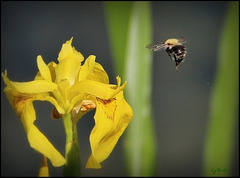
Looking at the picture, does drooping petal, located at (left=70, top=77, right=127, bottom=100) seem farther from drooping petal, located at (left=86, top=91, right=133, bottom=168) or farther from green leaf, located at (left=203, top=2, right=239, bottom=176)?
green leaf, located at (left=203, top=2, right=239, bottom=176)

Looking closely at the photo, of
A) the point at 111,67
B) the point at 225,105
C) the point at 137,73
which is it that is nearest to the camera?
the point at 137,73

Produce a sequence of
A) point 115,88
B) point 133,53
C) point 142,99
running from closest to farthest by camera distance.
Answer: point 115,88 < point 133,53 < point 142,99

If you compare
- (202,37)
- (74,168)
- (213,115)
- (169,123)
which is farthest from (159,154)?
(74,168)

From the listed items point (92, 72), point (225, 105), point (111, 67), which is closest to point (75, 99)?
point (92, 72)

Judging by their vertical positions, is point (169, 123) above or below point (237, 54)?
below

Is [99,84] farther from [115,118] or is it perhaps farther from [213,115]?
[213,115]

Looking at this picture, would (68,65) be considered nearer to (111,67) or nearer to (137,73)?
(137,73)

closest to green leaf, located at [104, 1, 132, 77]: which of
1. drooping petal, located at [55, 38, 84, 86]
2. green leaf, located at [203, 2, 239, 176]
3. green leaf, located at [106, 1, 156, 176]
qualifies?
green leaf, located at [106, 1, 156, 176]
